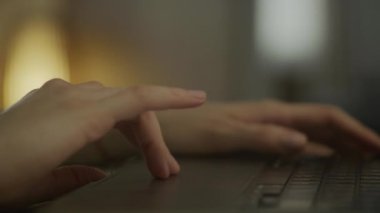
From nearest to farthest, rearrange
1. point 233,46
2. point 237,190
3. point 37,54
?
1. point 237,190
2. point 37,54
3. point 233,46

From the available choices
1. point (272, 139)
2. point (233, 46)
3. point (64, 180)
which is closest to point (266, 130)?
point (272, 139)

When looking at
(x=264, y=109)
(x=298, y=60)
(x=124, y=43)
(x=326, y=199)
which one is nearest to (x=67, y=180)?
(x=326, y=199)

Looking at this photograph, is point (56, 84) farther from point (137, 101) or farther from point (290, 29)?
point (290, 29)

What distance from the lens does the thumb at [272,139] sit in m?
0.87

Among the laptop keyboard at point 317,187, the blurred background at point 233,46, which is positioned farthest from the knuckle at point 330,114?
the blurred background at point 233,46

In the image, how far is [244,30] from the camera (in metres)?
1.31

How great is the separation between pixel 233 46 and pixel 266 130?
439 mm

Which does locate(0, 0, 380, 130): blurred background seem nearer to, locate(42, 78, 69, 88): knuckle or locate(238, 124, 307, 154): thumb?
locate(238, 124, 307, 154): thumb

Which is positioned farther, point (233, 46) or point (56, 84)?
point (233, 46)

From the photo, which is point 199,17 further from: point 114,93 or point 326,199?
point 326,199

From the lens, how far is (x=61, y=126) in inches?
21.5

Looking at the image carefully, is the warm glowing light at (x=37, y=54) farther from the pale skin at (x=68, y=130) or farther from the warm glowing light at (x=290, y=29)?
the pale skin at (x=68, y=130)

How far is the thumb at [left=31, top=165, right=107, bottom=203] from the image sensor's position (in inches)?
23.2

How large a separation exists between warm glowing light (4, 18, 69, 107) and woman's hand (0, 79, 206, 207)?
0.54 metres
